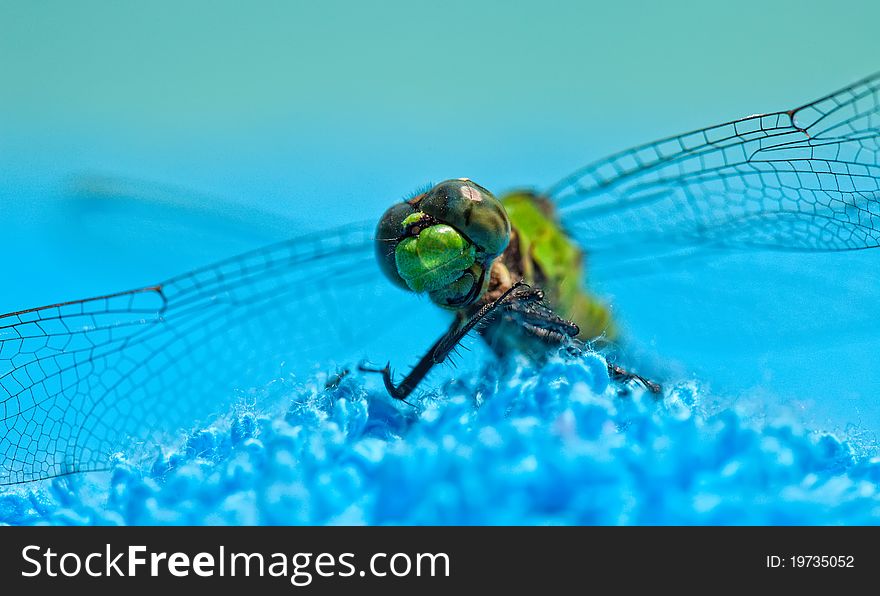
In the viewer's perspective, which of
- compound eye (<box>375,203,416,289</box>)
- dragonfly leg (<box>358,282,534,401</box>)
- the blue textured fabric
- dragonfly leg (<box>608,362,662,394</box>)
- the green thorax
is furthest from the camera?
the green thorax

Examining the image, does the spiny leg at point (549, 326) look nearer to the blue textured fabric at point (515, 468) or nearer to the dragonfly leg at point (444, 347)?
the dragonfly leg at point (444, 347)

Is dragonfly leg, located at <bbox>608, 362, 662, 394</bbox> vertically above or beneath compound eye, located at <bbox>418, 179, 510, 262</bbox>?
beneath

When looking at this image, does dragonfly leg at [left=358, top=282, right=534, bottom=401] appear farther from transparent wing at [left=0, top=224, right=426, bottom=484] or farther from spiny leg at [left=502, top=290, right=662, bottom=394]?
transparent wing at [left=0, top=224, right=426, bottom=484]

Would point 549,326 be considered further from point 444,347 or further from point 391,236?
point 391,236

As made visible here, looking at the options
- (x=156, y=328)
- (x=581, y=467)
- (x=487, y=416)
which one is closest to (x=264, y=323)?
(x=156, y=328)

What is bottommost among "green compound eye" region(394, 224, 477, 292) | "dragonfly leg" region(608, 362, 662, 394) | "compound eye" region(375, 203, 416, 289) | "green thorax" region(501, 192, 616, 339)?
"dragonfly leg" region(608, 362, 662, 394)

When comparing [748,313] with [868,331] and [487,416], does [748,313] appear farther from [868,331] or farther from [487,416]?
[487,416]

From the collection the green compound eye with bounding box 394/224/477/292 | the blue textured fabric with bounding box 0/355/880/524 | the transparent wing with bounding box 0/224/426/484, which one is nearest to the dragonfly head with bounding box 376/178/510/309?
the green compound eye with bounding box 394/224/477/292
